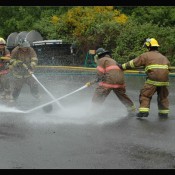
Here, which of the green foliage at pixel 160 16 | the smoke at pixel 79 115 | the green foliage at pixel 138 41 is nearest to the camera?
the smoke at pixel 79 115

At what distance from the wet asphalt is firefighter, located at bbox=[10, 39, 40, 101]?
51 cm

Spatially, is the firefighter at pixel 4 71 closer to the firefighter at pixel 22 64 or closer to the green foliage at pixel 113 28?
the firefighter at pixel 22 64

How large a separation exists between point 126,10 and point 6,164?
72.3 ft

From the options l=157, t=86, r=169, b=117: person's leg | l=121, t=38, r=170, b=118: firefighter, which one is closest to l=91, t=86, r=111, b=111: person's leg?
l=121, t=38, r=170, b=118: firefighter

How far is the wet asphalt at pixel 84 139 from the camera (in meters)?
6.66

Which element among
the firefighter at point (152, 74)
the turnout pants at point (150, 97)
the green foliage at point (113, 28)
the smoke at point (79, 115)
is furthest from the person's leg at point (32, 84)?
the green foliage at point (113, 28)

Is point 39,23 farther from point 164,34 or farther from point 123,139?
point 123,139

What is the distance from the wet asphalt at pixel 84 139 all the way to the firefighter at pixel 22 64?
1.67 feet

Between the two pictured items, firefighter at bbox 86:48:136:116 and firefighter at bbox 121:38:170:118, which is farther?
firefighter at bbox 86:48:136:116

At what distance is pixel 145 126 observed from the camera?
9.07 m

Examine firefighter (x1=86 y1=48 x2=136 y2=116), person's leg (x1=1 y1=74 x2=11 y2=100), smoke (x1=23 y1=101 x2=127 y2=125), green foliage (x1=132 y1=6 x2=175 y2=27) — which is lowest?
smoke (x1=23 y1=101 x2=127 y2=125)

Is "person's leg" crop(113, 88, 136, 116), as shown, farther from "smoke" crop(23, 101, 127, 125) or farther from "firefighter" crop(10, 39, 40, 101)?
"firefighter" crop(10, 39, 40, 101)

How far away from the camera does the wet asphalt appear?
6.66m

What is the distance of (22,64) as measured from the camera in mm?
12023
